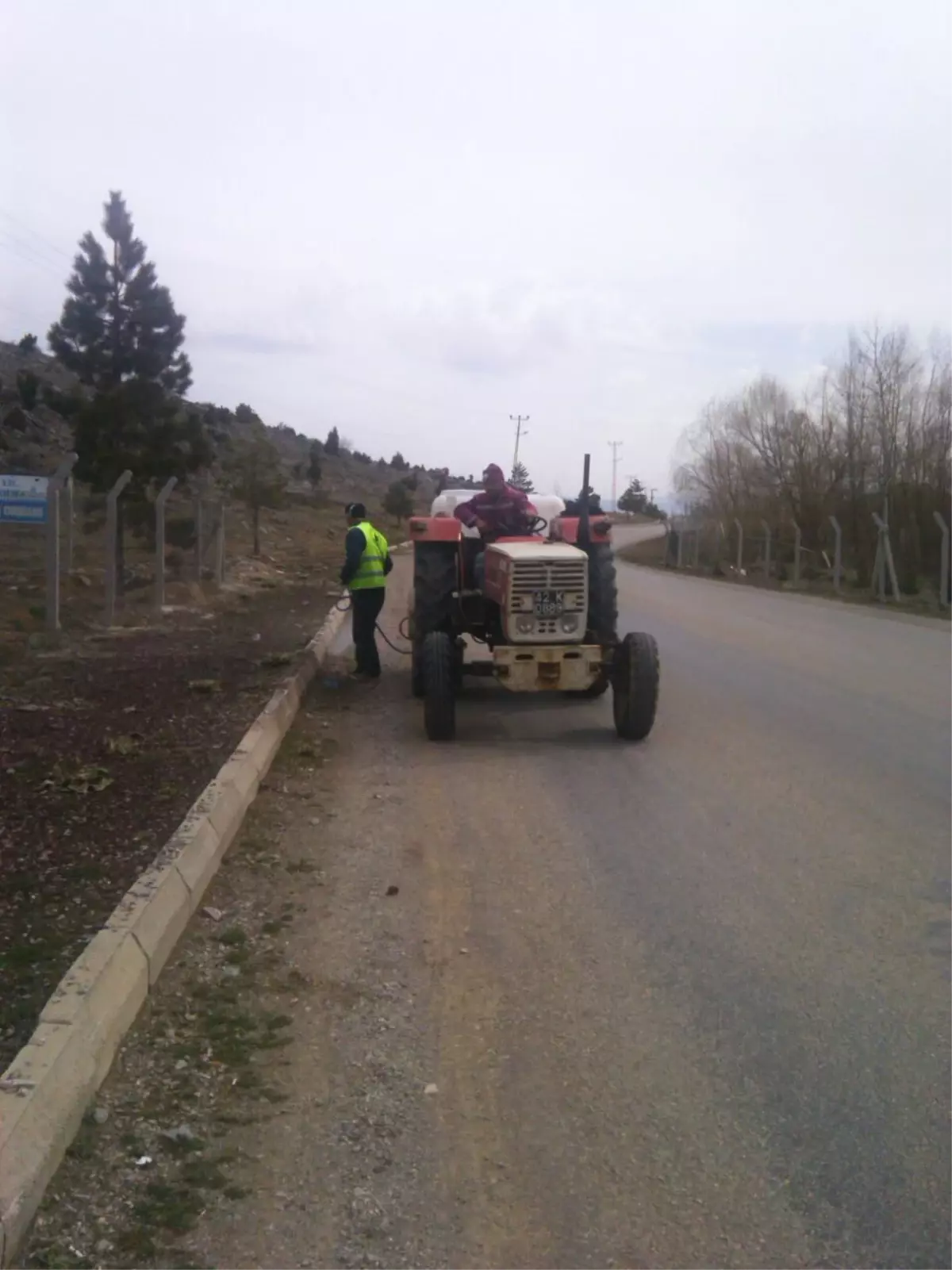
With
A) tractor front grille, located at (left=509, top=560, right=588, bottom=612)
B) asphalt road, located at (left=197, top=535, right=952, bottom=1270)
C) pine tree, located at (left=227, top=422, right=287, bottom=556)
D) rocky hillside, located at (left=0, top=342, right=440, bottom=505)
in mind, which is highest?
rocky hillside, located at (left=0, top=342, right=440, bottom=505)

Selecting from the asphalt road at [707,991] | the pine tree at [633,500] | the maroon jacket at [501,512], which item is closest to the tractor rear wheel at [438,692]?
the asphalt road at [707,991]

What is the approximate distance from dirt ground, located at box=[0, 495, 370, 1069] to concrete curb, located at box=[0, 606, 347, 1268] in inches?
8.9

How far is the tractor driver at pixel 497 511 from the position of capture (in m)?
11.7

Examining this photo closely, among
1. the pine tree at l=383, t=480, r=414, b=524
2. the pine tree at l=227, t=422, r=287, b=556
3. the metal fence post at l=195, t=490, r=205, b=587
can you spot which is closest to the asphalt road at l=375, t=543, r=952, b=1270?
the metal fence post at l=195, t=490, r=205, b=587

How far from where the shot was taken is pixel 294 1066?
433 centimetres

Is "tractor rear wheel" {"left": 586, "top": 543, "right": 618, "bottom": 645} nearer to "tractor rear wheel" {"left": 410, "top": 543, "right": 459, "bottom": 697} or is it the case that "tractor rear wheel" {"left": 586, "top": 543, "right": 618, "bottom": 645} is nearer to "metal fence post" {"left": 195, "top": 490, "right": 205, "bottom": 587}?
"tractor rear wheel" {"left": 410, "top": 543, "right": 459, "bottom": 697}

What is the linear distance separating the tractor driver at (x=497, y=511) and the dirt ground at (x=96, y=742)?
2541 mm

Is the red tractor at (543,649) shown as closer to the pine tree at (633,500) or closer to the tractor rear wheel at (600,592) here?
the tractor rear wheel at (600,592)

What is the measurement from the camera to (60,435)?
40.4 m

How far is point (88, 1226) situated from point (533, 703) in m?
8.66

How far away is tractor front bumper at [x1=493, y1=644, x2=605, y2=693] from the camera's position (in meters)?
9.88

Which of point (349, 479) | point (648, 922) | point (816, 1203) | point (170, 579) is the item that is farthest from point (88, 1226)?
point (349, 479)

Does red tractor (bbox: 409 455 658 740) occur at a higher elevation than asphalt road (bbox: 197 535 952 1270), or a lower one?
higher

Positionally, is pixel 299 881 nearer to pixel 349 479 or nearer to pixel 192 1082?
pixel 192 1082
